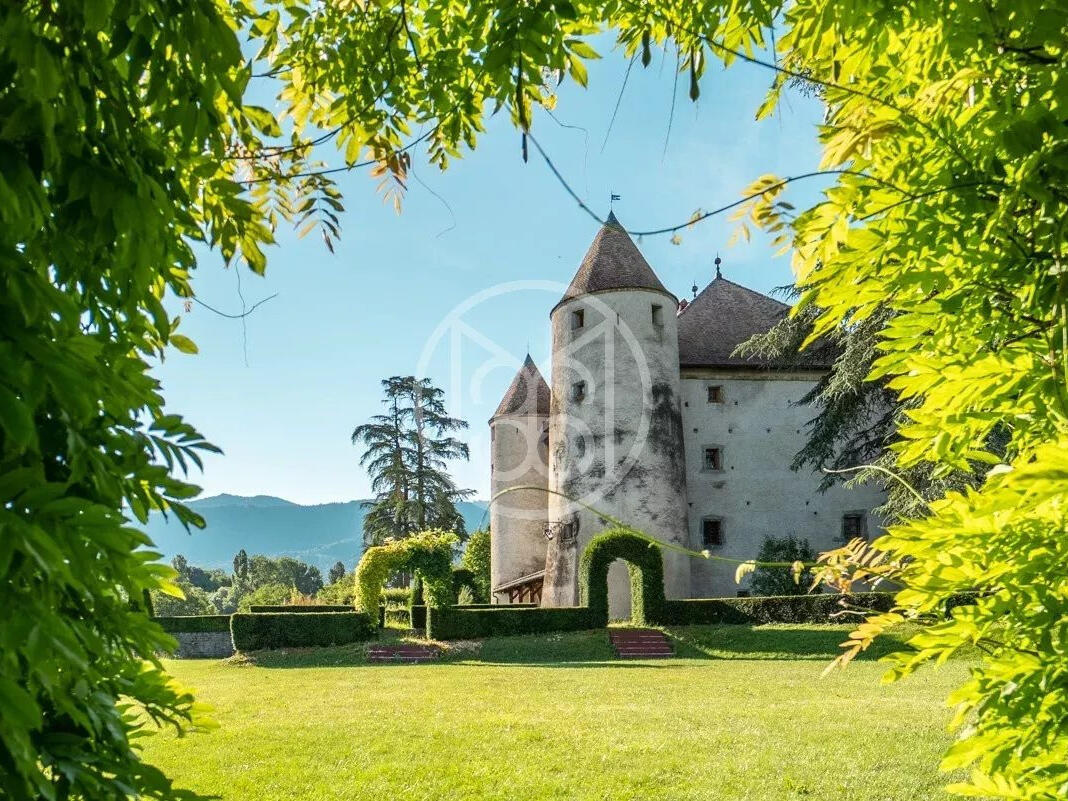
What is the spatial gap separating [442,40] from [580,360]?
1019 inches

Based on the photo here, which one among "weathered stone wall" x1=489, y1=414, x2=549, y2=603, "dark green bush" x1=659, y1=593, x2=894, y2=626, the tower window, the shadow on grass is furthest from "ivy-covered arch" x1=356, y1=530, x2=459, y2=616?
the tower window

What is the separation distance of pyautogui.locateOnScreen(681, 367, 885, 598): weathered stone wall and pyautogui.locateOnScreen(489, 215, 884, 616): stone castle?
42 millimetres

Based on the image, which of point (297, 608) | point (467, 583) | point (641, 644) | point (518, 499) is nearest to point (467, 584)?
point (467, 583)

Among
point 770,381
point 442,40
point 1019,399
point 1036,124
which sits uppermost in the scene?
point 770,381

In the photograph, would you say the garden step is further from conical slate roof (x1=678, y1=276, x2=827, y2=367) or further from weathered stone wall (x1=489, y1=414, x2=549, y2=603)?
conical slate roof (x1=678, y1=276, x2=827, y2=367)

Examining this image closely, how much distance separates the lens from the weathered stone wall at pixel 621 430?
90.2ft

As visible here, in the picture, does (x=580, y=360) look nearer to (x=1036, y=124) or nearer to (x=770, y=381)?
(x=770, y=381)

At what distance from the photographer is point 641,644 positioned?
68.8 feet

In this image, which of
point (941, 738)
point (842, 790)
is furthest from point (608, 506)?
point (842, 790)

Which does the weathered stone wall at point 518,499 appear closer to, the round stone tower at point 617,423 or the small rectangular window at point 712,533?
the round stone tower at point 617,423

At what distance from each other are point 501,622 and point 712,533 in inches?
389

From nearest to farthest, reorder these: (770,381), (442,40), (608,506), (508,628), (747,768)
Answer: (442,40) → (747,768) → (508,628) → (608,506) → (770,381)

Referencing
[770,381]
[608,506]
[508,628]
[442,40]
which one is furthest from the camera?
[770,381]

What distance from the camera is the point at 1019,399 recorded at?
202cm
